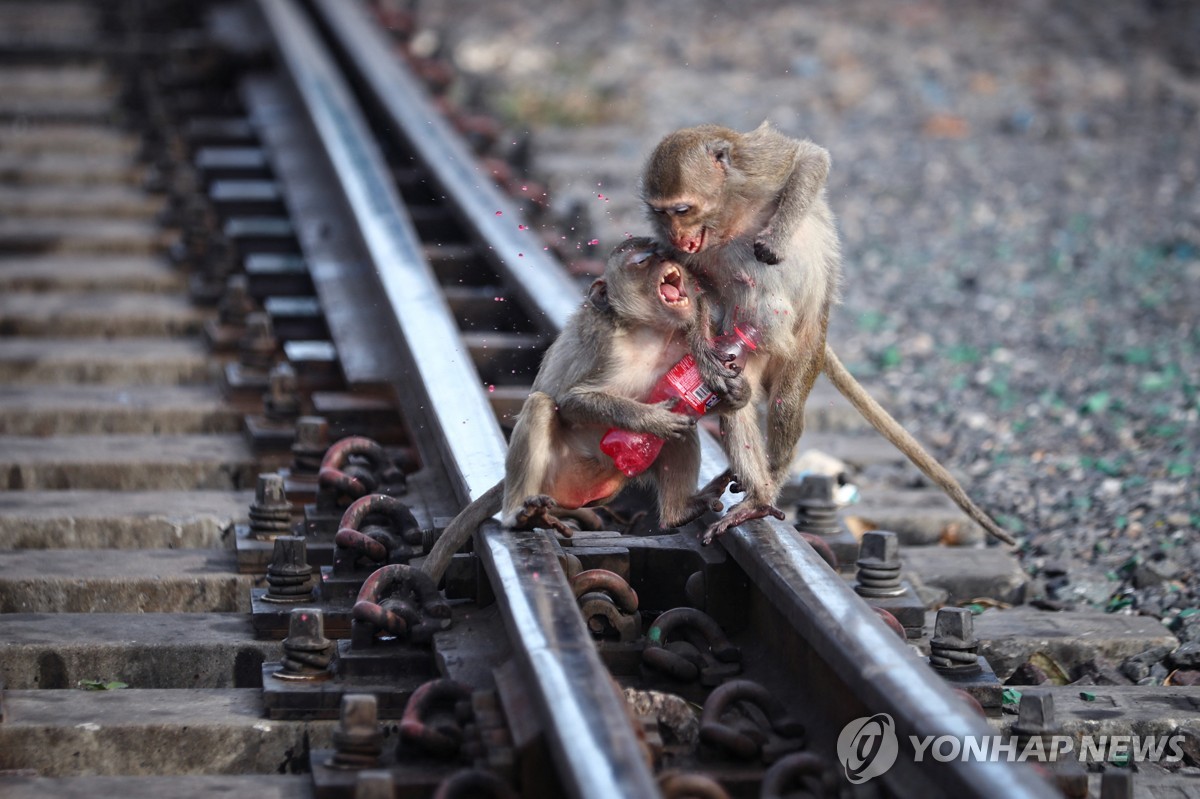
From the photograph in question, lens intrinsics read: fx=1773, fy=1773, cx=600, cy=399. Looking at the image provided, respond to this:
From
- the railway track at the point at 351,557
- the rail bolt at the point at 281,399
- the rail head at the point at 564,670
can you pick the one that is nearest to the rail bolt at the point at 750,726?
the railway track at the point at 351,557

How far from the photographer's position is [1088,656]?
5000 mm

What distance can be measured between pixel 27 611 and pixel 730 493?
2.03 metres

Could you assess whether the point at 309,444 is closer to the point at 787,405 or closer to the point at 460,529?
the point at 460,529

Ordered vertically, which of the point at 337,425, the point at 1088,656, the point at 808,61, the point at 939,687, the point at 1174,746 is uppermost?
the point at 808,61

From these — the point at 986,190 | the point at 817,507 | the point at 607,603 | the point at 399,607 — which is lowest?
the point at 399,607

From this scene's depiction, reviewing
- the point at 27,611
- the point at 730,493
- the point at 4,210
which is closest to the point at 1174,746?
the point at 730,493

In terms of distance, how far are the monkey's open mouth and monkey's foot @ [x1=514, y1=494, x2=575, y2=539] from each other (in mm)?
623

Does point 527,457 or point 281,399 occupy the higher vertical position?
point 281,399

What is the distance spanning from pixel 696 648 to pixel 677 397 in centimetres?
72

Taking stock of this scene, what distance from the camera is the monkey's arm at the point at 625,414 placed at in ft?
15.3

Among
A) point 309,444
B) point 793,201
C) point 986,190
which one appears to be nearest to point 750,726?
point 793,201

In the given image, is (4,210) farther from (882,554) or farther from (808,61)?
(808,61)

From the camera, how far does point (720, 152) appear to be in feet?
15.9

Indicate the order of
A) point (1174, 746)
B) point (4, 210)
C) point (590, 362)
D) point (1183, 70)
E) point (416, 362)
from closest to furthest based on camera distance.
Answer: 1. point (1174, 746)
2. point (590, 362)
3. point (416, 362)
4. point (4, 210)
5. point (1183, 70)
